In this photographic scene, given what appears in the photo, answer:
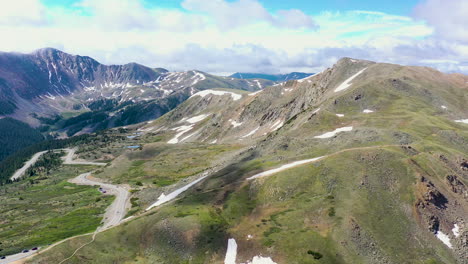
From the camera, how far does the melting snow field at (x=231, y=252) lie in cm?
6815

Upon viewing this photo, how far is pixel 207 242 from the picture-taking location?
7456 centimetres

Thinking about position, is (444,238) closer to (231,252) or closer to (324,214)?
(324,214)

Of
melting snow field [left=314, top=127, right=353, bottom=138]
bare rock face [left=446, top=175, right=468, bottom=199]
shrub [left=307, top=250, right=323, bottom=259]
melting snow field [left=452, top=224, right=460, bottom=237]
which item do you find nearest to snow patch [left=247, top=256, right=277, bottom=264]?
shrub [left=307, top=250, right=323, bottom=259]

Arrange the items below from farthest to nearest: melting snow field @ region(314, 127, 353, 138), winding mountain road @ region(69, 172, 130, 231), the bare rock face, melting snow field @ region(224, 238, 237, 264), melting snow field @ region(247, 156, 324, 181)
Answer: melting snow field @ region(314, 127, 353, 138) < winding mountain road @ region(69, 172, 130, 231) < melting snow field @ region(247, 156, 324, 181) < the bare rock face < melting snow field @ region(224, 238, 237, 264)

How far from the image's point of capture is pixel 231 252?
7031cm

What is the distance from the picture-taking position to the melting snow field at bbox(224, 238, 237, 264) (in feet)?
224

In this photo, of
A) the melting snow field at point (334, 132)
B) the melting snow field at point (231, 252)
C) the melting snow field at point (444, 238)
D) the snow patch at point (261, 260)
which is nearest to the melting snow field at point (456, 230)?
the melting snow field at point (444, 238)

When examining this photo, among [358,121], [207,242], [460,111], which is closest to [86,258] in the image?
[207,242]

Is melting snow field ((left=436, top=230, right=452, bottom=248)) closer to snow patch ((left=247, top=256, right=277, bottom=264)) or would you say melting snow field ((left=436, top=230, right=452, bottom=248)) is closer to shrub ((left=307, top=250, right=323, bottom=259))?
shrub ((left=307, top=250, right=323, bottom=259))

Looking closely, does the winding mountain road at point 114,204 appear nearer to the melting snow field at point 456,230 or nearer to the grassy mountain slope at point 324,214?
the grassy mountain slope at point 324,214

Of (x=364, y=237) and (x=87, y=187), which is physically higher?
(x=364, y=237)

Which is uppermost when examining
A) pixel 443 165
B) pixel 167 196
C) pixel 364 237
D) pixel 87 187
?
pixel 443 165

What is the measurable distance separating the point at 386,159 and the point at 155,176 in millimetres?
136387

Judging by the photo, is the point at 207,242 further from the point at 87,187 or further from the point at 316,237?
the point at 87,187
